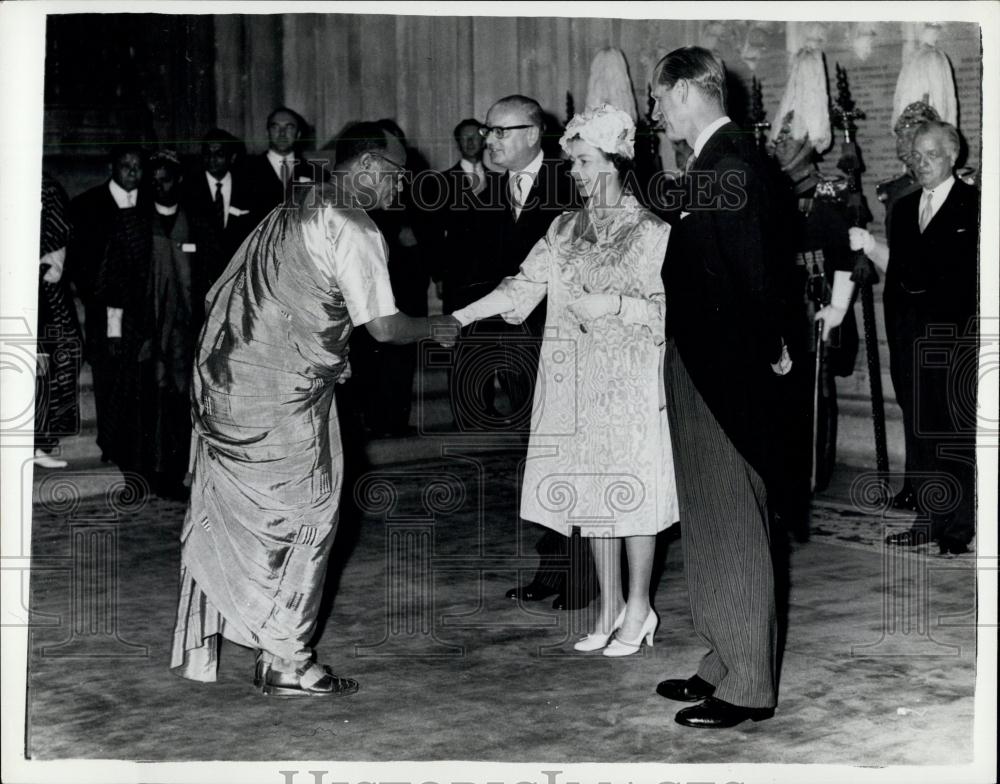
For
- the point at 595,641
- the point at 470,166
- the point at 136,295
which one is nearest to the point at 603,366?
the point at 595,641

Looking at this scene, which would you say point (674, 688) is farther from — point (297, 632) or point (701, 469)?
point (297, 632)

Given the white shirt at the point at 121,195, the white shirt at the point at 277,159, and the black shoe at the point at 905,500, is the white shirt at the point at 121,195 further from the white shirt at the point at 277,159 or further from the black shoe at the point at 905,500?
the black shoe at the point at 905,500

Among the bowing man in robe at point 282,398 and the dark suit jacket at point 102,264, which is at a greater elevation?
the dark suit jacket at point 102,264

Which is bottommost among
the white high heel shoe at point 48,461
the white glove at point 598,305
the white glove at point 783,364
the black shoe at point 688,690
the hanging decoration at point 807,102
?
the black shoe at point 688,690

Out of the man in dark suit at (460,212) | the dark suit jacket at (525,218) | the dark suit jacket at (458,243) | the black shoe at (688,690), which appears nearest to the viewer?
the black shoe at (688,690)

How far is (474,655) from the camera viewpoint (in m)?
4.75

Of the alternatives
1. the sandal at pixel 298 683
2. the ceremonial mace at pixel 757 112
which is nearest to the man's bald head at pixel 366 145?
the sandal at pixel 298 683

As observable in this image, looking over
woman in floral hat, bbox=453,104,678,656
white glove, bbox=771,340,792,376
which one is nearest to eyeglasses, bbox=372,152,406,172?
woman in floral hat, bbox=453,104,678,656

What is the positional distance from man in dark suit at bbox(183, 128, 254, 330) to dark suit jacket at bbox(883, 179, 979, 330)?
3.22 metres

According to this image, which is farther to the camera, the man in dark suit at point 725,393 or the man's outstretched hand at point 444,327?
the man's outstretched hand at point 444,327

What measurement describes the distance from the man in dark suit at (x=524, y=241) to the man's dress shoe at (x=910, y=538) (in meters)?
1.57

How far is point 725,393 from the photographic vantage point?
158 inches

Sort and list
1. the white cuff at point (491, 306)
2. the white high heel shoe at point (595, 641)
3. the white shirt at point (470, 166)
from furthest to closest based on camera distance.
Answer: the white shirt at point (470, 166) < the white high heel shoe at point (595, 641) < the white cuff at point (491, 306)

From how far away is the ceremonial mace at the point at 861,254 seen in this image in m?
6.88
